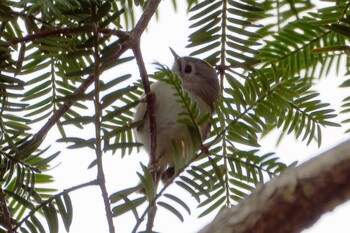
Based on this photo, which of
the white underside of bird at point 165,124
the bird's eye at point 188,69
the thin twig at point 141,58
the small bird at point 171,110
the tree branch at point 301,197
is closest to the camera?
the tree branch at point 301,197

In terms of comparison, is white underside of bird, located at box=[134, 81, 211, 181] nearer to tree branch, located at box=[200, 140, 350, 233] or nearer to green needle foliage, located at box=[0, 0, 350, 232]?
green needle foliage, located at box=[0, 0, 350, 232]

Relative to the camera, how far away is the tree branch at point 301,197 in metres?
0.42

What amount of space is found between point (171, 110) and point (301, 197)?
1.27m

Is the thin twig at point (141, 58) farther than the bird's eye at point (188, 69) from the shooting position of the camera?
No

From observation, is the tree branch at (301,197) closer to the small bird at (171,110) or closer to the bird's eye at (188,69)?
the small bird at (171,110)

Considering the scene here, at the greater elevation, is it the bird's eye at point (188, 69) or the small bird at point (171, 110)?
the bird's eye at point (188, 69)

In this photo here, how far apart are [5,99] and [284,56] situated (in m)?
0.49

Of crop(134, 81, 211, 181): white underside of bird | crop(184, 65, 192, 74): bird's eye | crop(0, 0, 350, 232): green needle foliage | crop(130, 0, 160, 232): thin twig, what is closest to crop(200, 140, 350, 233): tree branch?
crop(0, 0, 350, 232): green needle foliage

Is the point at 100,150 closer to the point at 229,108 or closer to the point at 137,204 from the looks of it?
the point at 137,204

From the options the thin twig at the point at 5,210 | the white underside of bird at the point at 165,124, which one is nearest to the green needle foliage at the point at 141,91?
the thin twig at the point at 5,210

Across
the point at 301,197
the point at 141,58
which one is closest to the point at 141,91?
the point at 141,58

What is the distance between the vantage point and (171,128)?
67.5 inches

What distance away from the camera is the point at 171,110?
1.68 metres

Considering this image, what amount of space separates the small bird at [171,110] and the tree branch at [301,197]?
69 centimetres
